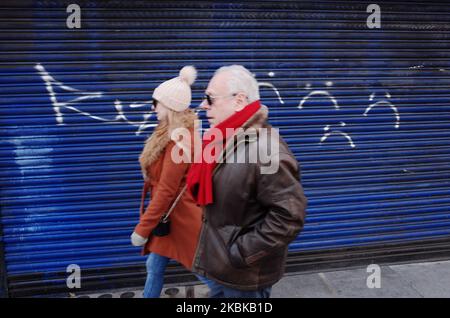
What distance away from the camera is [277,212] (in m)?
2.29

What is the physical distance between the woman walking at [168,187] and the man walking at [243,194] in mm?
544

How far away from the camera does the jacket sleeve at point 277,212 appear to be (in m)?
2.27

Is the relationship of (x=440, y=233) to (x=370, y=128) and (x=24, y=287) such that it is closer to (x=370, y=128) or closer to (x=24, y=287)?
(x=370, y=128)

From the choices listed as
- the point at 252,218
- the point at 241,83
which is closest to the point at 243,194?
the point at 252,218

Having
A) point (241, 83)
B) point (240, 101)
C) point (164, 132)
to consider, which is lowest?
point (164, 132)

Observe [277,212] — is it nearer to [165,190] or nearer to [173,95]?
[165,190]

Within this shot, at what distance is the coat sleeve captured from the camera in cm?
306

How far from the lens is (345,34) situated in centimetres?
445

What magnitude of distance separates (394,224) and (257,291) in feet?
9.54

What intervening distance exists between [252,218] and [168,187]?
0.87 m

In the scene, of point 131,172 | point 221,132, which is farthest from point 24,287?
point 221,132

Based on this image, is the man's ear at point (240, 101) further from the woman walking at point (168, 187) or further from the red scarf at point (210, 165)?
the woman walking at point (168, 187)

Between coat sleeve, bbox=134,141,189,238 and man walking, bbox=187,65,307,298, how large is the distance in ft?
1.66

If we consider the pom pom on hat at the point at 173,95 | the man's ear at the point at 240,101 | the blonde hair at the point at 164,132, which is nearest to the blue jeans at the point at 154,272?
the blonde hair at the point at 164,132
